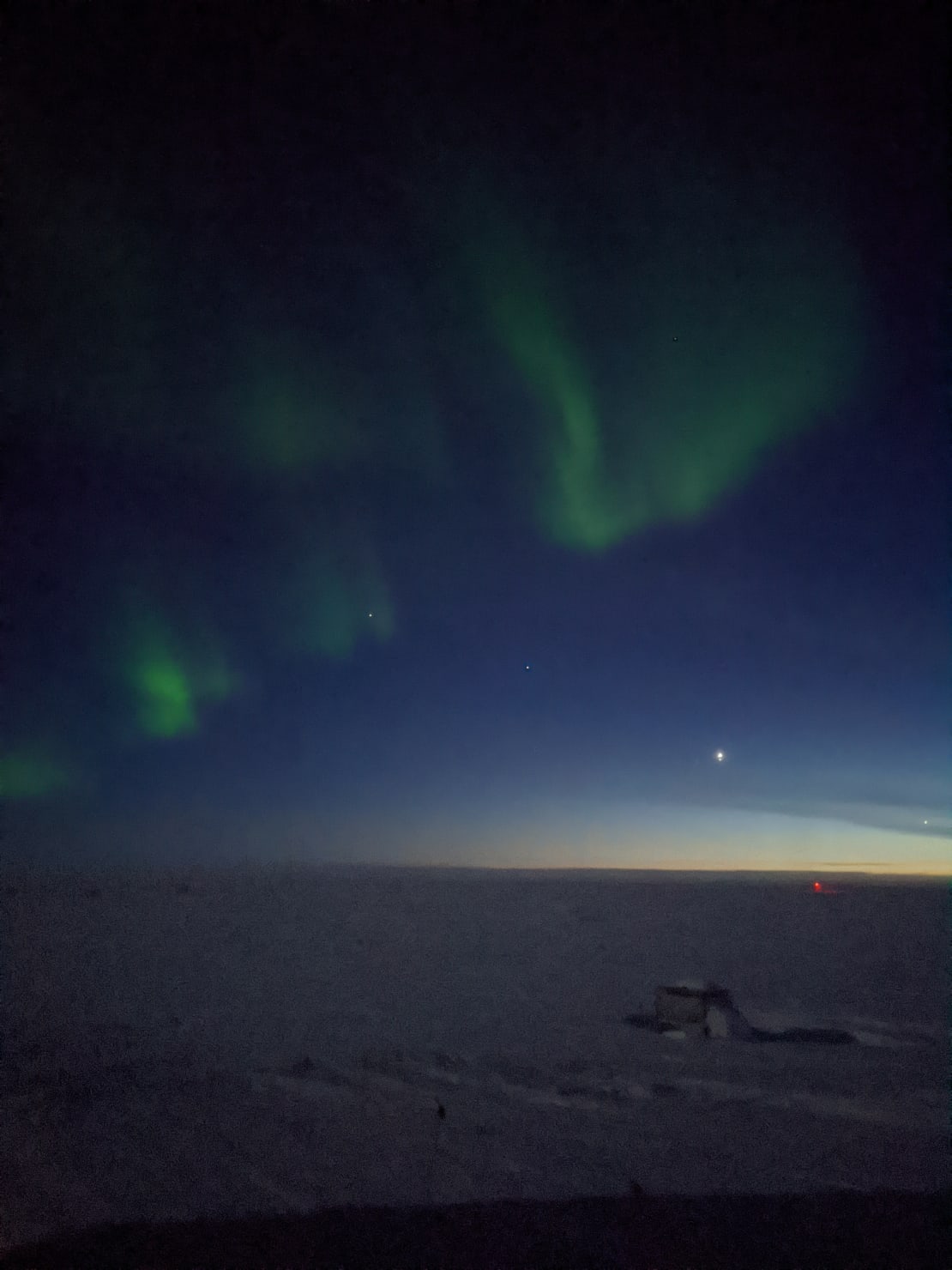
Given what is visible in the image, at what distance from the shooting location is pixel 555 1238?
23.2ft

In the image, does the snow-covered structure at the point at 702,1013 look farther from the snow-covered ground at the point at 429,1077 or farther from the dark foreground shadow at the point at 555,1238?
the dark foreground shadow at the point at 555,1238

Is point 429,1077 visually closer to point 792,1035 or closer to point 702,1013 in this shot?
point 702,1013

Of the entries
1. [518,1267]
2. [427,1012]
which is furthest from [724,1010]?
[518,1267]

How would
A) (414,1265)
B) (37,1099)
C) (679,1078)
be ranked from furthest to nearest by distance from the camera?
(679,1078), (37,1099), (414,1265)

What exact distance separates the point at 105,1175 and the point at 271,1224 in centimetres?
247

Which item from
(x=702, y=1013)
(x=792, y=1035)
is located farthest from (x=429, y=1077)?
(x=792, y=1035)

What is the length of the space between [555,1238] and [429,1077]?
501cm

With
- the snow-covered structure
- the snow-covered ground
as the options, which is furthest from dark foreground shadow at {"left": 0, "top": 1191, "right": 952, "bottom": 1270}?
the snow-covered structure

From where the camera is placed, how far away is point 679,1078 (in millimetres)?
11641

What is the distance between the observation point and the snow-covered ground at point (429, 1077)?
833 centimetres

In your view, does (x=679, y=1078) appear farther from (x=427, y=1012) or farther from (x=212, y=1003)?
(x=212, y=1003)

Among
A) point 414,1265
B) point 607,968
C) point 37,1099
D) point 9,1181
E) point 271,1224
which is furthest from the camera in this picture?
point 607,968

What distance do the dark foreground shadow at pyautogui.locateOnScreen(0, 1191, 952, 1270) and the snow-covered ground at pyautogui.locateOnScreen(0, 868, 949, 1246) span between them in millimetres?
381

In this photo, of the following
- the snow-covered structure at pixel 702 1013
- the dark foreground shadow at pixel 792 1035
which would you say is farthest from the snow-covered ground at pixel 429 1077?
the snow-covered structure at pixel 702 1013
